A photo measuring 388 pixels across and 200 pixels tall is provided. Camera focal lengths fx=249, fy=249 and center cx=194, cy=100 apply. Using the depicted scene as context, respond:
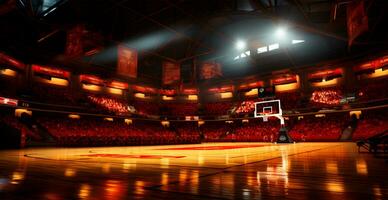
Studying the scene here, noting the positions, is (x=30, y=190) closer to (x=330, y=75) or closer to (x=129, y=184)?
(x=129, y=184)

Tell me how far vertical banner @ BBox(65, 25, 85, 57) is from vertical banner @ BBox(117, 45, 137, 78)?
8.82ft

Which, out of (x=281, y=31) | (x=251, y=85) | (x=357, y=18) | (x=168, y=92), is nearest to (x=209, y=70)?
(x=281, y=31)

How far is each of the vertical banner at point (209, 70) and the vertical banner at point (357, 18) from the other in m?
12.1

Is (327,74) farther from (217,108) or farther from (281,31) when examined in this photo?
(217,108)

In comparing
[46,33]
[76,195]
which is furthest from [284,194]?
[46,33]

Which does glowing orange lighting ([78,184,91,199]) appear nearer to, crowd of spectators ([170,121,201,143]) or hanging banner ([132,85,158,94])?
crowd of spectators ([170,121,201,143])

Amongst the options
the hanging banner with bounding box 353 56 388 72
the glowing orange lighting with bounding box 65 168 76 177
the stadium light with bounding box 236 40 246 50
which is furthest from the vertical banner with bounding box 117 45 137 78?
the hanging banner with bounding box 353 56 388 72

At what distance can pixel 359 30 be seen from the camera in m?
12.7

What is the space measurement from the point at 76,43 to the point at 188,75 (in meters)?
22.3

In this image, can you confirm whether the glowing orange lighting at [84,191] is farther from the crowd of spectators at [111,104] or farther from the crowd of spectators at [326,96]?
the crowd of spectators at [326,96]

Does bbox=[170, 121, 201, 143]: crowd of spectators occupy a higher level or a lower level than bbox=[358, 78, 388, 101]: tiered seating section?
lower

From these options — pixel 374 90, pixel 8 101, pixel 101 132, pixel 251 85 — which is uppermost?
pixel 251 85

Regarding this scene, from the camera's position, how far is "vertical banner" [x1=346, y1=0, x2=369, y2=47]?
12.5 meters

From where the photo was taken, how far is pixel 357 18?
1320cm
